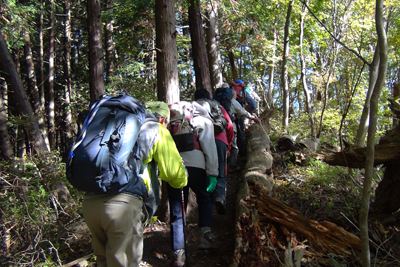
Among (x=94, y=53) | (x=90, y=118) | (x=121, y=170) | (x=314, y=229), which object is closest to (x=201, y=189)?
(x=314, y=229)

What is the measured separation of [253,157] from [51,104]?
13.2m

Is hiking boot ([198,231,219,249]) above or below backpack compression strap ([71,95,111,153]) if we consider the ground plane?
below

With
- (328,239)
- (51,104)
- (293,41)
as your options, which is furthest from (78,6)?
(328,239)

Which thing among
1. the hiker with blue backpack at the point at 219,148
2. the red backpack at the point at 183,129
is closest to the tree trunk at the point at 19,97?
the hiker with blue backpack at the point at 219,148

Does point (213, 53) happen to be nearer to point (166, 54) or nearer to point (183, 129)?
point (166, 54)

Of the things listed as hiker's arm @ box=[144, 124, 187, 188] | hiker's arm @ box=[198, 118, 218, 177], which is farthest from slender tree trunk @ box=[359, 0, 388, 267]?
hiker's arm @ box=[198, 118, 218, 177]

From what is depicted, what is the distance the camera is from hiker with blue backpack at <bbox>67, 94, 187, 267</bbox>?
2.34m

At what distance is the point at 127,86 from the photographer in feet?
34.2

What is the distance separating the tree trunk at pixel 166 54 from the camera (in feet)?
17.5

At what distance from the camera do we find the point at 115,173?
237cm

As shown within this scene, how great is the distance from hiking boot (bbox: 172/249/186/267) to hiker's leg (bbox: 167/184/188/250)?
0.05 m

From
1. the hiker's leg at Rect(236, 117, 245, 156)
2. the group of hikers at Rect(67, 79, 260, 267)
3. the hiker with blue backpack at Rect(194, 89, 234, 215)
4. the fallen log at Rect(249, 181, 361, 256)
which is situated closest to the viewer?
the group of hikers at Rect(67, 79, 260, 267)

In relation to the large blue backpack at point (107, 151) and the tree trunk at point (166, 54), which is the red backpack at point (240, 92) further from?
the large blue backpack at point (107, 151)

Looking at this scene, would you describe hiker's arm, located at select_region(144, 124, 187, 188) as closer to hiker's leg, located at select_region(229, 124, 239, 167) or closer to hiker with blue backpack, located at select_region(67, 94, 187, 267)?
hiker with blue backpack, located at select_region(67, 94, 187, 267)
